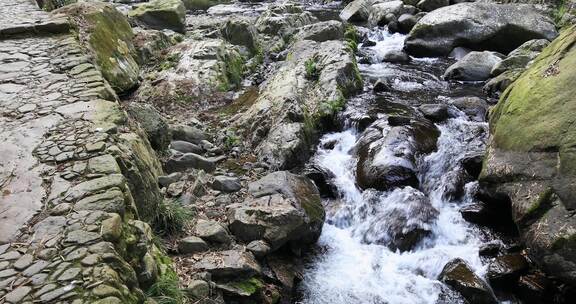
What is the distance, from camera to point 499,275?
20.2 feet

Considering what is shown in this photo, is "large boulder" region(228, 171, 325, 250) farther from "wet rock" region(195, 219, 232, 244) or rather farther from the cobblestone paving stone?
the cobblestone paving stone

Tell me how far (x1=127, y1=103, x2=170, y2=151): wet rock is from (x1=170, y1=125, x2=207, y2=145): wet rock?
48cm

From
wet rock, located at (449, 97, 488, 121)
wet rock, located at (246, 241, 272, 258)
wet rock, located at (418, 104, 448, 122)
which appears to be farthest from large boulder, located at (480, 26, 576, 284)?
wet rock, located at (246, 241, 272, 258)

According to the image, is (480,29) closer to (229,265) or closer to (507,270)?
(507,270)

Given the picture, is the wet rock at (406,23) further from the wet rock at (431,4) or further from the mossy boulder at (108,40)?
the mossy boulder at (108,40)

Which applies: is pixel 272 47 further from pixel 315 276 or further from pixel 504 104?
pixel 315 276

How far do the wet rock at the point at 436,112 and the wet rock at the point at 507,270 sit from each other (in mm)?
4447

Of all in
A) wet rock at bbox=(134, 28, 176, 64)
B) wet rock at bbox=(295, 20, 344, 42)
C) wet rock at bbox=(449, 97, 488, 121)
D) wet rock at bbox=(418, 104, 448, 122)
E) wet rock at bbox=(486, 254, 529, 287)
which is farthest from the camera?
wet rock at bbox=(295, 20, 344, 42)

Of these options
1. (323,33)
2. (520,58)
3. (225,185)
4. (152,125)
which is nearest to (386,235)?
(225,185)

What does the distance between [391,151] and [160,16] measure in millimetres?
11055

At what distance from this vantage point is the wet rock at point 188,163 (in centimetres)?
772

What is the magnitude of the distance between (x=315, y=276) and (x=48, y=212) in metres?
3.61

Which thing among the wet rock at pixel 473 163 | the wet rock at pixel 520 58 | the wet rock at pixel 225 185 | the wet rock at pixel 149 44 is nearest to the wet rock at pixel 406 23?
the wet rock at pixel 520 58

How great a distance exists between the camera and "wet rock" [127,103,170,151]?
26.2ft
